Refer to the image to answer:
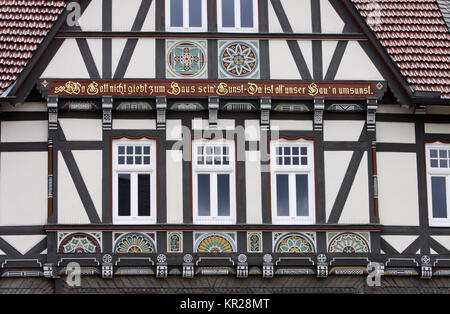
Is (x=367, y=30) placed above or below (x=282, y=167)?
above

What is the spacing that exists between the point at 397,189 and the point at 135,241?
561 cm

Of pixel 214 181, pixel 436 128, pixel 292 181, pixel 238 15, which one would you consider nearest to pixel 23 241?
pixel 214 181

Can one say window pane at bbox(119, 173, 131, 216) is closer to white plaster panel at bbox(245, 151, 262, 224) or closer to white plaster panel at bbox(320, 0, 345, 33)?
white plaster panel at bbox(245, 151, 262, 224)

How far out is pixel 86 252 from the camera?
79.3 ft

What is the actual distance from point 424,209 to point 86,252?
710 cm

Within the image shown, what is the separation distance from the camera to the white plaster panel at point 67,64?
24859 millimetres

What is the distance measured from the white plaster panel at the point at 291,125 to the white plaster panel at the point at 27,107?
189 inches

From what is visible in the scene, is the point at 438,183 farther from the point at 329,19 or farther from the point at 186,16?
the point at 186,16

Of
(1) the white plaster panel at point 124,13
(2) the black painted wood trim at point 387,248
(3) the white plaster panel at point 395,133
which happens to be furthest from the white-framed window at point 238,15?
(2) the black painted wood trim at point 387,248

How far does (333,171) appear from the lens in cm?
2494

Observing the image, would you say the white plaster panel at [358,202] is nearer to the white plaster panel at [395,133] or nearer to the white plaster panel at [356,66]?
the white plaster panel at [395,133]
